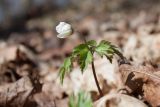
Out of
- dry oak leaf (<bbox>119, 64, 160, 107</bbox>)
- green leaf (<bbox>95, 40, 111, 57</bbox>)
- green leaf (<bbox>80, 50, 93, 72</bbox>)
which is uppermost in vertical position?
green leaf (<bbox>95, 40, 111, 57</bbox>)

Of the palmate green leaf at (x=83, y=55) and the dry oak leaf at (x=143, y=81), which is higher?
the palmate green leaf at (x=83, y=55)

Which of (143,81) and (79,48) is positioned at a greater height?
(79,48)

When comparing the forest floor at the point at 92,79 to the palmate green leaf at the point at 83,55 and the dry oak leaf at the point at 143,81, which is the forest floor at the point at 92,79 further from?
the palmate green leaf at the point at 83,55

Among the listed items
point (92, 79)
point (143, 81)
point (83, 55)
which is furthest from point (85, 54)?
point (92, 79)

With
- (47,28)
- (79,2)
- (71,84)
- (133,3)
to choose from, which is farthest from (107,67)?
(79,2)

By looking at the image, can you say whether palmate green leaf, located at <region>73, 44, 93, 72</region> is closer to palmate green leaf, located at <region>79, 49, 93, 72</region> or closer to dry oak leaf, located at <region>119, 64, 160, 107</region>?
palmate green leaf, located at <region>79, 49, 93, 72</region>

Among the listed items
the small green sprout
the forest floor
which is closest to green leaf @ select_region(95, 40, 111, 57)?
the small green sprout

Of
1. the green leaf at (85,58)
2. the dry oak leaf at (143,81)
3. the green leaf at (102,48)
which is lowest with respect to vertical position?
the dry oak leaf at (143,81)

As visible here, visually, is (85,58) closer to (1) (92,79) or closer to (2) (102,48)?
(2) (102,48)

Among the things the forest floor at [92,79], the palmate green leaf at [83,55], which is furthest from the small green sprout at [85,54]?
the forest floor at [92,79]

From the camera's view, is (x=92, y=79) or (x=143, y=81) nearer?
Answer: (x=143, y=81)

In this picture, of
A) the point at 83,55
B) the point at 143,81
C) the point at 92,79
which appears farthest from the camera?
the point at 92,79
